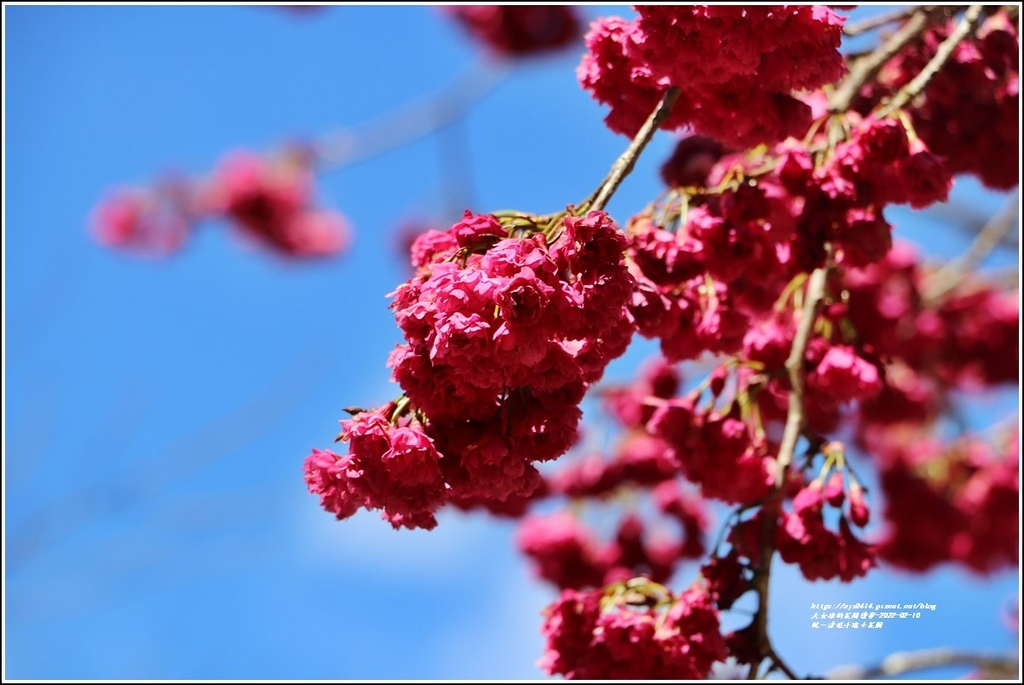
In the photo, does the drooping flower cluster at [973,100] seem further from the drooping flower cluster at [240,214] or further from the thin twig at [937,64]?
the drooping flower cluster at [240,214]

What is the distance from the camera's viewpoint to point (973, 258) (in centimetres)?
379

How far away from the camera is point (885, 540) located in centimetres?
385

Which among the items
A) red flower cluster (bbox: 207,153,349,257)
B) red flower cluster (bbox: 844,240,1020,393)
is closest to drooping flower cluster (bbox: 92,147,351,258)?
red flower cluster (bbox: 207,153,349,257)

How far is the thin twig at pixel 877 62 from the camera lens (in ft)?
6.96

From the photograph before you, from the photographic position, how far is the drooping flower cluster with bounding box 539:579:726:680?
1839 mm

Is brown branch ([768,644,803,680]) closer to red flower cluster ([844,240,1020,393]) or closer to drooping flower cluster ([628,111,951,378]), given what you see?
drooping flower cluster ([628,111,951,378])

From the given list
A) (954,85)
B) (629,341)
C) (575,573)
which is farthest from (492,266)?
(575,573)

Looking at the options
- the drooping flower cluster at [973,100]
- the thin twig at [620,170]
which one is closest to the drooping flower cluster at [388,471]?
the thin twig at [620,170]

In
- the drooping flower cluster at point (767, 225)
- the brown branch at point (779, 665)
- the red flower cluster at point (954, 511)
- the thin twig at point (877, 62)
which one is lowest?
the brown branch at point (779, 665)

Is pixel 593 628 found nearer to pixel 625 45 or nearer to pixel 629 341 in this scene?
pixel 629 341

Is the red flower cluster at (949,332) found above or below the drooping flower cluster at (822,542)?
above

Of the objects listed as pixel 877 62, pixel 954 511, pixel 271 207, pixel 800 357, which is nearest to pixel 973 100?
pixel 877 62

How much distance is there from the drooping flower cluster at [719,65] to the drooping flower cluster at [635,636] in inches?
32.9

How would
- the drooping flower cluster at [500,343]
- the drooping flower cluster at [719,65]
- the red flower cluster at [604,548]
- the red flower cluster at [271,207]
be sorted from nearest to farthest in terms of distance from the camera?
the drooping flower cluster at [500,343] → the drooping flower cluster at [719,65] → the red flower cluster at [604,548] → the red flower cluster at [271,207]
